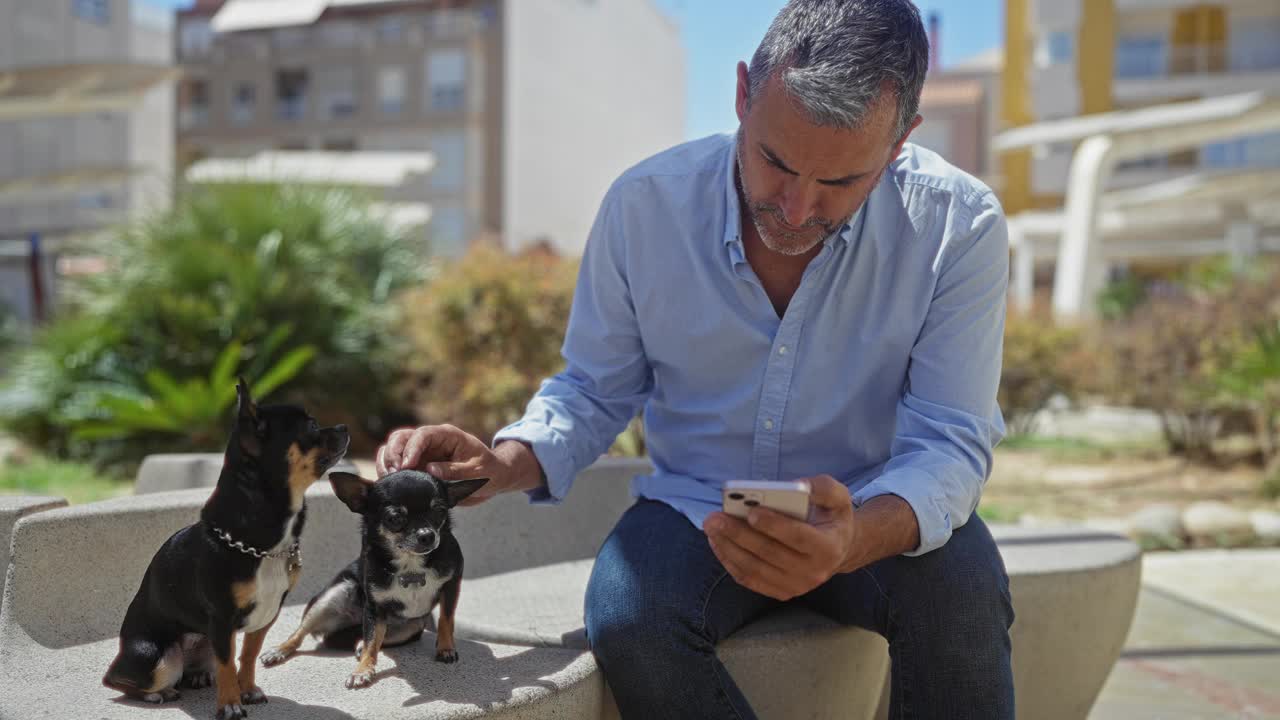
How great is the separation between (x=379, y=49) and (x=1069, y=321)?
3258cm

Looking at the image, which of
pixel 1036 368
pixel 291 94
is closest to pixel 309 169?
pixel 1036 368

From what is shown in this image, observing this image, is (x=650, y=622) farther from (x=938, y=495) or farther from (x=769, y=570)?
(x=938, y=495)

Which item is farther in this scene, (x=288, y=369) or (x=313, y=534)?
(x=288, y=369)

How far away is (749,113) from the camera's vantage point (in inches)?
92.4

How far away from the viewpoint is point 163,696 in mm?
2072

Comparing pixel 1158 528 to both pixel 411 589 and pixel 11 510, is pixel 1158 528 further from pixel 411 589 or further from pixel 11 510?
pixel 11 510

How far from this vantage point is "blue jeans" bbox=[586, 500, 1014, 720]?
2205 mm

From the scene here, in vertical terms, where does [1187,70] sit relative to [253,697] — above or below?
above

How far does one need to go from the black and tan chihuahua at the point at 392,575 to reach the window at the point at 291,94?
4344cm

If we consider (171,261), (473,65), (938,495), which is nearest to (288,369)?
(171,261)

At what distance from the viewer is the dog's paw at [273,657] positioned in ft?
7.76

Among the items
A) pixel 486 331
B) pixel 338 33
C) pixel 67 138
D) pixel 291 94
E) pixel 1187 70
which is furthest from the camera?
pixel 291 94

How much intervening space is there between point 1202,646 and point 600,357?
302 centimetres

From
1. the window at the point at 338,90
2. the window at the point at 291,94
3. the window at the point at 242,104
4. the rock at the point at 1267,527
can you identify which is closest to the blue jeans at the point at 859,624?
the rock at the point at 1267,527
